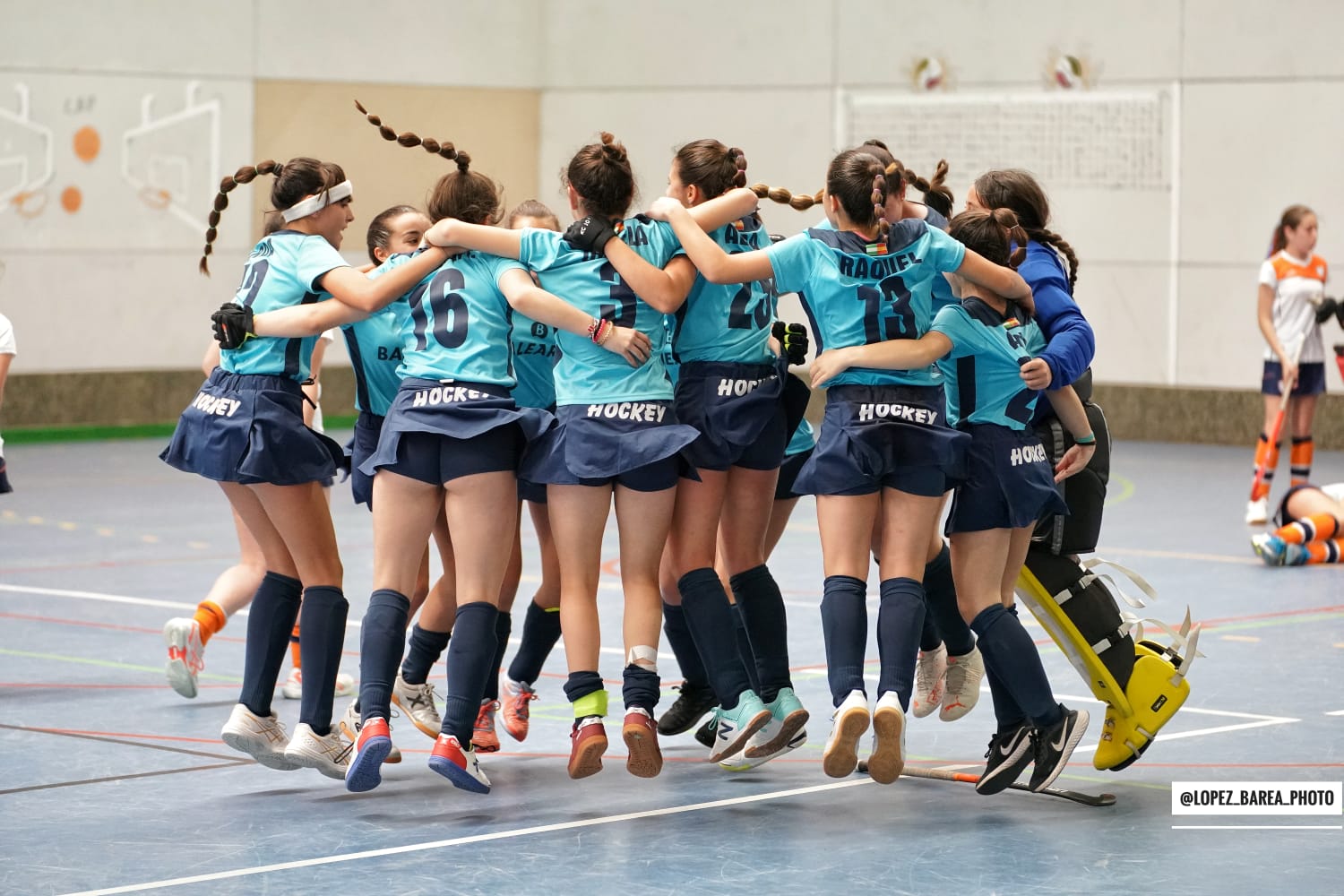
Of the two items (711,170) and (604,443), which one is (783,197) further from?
(604,443)

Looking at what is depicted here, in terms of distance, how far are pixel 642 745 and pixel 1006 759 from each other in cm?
103

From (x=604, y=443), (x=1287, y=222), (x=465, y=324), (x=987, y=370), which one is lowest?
(x=604, y=443)

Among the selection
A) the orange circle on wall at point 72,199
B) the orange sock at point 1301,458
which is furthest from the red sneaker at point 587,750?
the orange circle on wall at point 72,199

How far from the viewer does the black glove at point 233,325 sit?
5.54 meters

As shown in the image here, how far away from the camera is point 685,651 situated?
6.29 metres

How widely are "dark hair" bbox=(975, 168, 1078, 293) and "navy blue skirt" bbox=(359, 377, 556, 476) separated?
1.47 m

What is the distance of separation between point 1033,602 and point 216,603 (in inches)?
116

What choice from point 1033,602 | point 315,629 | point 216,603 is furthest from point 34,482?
point 1033,602

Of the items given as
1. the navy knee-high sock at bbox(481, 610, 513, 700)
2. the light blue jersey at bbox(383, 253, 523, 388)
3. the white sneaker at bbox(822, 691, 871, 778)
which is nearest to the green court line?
the navy knee-high sock at bbox(481, 610, 513, 700)

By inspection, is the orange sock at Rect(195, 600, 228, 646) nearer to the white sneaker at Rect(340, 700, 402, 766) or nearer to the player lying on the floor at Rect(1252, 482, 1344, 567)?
the white sneaker at Rect(340, 700, 402, 766)

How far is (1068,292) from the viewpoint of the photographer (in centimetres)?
577

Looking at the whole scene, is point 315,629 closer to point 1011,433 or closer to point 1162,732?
point 1011,433

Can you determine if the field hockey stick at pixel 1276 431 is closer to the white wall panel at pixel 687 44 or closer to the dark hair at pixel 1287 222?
the dark hair at pixel 1287 222

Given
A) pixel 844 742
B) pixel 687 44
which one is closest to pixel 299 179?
pixel 844 742
